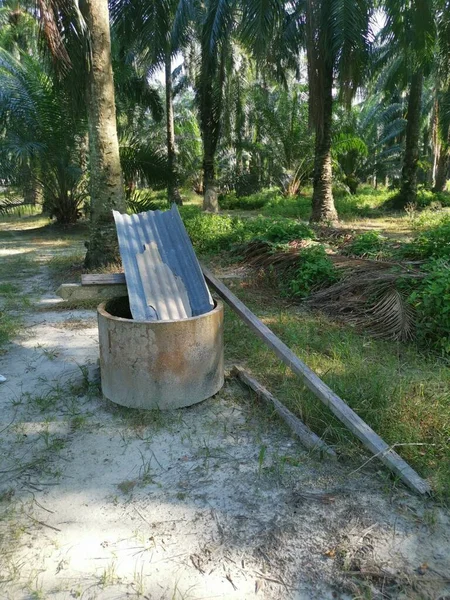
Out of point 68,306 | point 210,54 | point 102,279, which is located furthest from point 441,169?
point 102,279

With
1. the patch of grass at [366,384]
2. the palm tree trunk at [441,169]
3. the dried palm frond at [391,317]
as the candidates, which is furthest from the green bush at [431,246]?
the palm tree trunk at [441,169]

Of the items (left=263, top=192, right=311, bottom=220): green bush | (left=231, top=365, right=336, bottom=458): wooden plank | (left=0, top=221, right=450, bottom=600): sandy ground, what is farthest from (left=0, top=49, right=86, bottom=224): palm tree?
(left=0, top=221, right=450, bottom=600): sandy ground

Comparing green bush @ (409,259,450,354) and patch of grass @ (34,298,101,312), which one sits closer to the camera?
green bush @ (409,259,450,354)

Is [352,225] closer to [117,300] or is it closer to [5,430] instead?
[117,300]

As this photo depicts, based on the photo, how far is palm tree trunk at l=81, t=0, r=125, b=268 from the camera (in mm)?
6922

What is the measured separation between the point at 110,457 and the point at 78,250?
827 centimetres

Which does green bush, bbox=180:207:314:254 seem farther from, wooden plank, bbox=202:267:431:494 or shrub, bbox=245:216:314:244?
wooden plank, bbox=202:267:431:494

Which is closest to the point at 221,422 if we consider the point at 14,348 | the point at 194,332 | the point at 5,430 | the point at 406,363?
the point at 194,332

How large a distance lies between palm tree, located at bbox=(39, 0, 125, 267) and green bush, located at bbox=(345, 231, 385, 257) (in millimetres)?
3382

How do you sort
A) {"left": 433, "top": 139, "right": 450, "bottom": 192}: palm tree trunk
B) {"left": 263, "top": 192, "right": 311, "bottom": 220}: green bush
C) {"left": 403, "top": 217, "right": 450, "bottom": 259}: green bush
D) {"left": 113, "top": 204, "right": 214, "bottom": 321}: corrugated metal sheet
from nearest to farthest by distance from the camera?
{"left": 113, "top": 204, "right": 214, "bottom": 321}: corrugated metal sheet, {"left": 403, "top": 217, "right": 450, "bottom": 259}: green bush, {"left": 263, "top": 192, "right": 311, "bottom": 220}: green bush, {"left": 433, "top": 139, "right": 450, "bottom": 192}: palm tree trunk

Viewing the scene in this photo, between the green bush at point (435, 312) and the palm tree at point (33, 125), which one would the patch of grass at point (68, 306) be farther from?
the palm tree at point (33, 125)

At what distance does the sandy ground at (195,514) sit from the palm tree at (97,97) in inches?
166

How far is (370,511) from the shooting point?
2439 mm

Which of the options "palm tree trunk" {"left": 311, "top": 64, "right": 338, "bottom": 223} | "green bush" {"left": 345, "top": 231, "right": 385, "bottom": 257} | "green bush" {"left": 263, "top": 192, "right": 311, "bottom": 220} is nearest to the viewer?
"green bush" {"left": 345, "top": 231, "right": 385, "bottom": 257}
